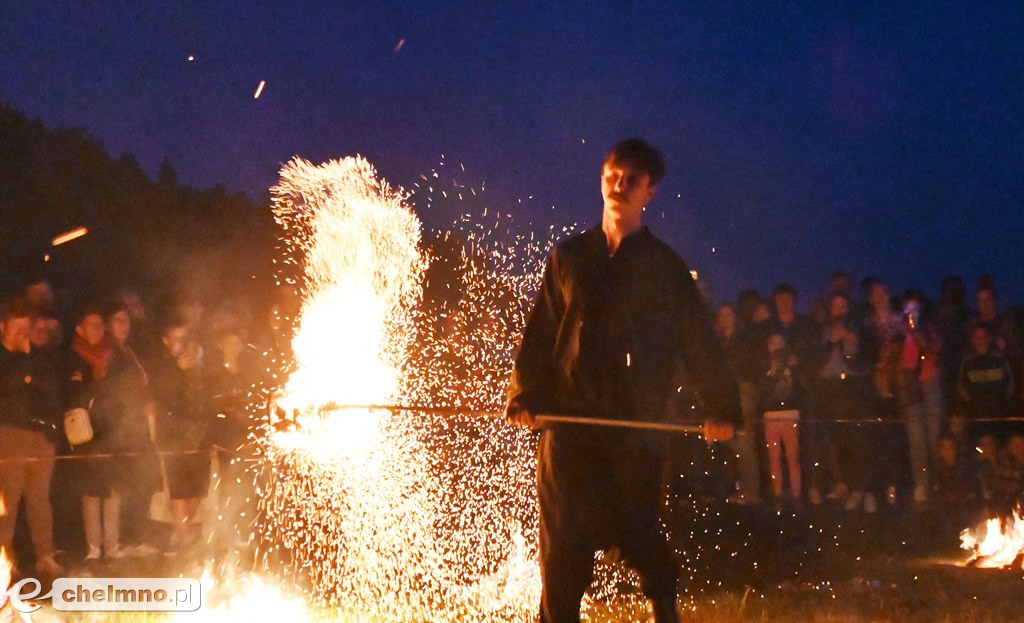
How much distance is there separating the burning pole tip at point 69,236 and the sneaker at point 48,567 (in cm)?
1046

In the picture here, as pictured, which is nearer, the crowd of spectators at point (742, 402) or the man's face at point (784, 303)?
the crowd of spectators at point (742, 402)

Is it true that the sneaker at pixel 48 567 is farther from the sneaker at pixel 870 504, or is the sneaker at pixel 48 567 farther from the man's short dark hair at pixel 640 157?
A: the sneaker at pixel 870 504

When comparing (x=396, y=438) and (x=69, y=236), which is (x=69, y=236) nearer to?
(x=69, y=236)

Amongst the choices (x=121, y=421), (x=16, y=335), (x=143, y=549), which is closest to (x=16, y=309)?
(x=16, y=335)

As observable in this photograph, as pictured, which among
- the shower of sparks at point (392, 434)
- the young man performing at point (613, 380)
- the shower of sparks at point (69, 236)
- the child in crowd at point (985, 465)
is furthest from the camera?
the shower of sparks at point (69, 236)

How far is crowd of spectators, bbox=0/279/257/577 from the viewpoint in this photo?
388 inches

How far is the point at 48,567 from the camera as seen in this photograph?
30.9 feet

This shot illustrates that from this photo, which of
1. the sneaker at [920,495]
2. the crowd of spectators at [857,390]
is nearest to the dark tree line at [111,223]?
the crowd of spectators at [857,390]

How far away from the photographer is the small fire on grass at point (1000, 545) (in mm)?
9656

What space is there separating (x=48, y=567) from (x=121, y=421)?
1.32 meters

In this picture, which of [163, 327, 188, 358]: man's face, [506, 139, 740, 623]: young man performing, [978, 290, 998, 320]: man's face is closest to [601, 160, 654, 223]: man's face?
[506, 139, 740, 623]: young man performing

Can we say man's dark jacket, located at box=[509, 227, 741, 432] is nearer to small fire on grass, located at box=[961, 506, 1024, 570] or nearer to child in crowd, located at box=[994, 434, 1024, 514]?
small fire on grass, located at box=[961, 506, 1024, 570]

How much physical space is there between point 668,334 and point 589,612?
2505 mm

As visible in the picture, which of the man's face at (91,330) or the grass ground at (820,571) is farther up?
the man's face at (91,330)
